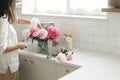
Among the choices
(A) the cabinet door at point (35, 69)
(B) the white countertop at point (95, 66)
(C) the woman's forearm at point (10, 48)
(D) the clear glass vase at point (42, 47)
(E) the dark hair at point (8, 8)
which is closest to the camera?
(B) the white countertop at point (95, 66)

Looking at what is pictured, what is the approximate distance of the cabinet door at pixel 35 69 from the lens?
6.52 feet

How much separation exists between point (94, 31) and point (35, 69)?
0.70 metres

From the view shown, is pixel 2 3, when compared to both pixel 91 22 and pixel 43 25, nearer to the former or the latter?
pixel 43 25

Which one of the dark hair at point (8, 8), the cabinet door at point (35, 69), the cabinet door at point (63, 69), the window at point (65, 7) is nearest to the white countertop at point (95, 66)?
the cabinet door at point (63, 69)

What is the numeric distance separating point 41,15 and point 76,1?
A: 0.45 m

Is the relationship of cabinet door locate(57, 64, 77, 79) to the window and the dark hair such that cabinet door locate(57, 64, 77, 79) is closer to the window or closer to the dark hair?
the dark hair

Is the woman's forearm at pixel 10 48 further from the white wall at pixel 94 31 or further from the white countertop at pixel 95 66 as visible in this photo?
the white wall at pixel 94 31

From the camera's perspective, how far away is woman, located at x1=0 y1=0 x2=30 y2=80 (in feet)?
5.41

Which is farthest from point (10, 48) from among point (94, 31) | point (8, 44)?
point (94, 31)

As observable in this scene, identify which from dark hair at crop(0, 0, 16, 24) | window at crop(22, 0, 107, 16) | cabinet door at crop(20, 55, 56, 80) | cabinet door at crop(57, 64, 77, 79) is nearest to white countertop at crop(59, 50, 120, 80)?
cabinet door at crop(57, 64, 77, 79)

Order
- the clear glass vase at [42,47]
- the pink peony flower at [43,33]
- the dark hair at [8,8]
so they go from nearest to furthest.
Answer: the dark hair at [8,8]
the pink peony flower at [43,33]
the clear glass vase at [42,47]

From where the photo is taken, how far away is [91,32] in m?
2.18

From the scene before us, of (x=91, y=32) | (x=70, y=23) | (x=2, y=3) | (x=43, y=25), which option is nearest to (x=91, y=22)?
(x=91, y=32)

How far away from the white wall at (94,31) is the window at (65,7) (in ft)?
0.53
